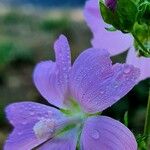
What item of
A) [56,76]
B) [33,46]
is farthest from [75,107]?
[33,46]

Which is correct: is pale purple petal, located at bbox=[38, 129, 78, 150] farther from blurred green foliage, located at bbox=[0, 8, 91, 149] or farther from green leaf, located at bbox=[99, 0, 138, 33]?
blurred green foliage, located at bbox=[0, 8, 91, 149]

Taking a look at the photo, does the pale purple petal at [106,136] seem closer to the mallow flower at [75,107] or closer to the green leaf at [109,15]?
the mallow flower at [75,107]

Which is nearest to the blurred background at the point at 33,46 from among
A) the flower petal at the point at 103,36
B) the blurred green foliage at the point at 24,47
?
the blurred green foliage at the point at 24,47

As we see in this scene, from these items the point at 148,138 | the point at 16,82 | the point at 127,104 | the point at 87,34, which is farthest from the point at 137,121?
the point at 148,138

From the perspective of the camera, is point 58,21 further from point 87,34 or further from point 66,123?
point 66,123

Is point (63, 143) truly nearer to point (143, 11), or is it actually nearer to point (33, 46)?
A: point (143, 11)
